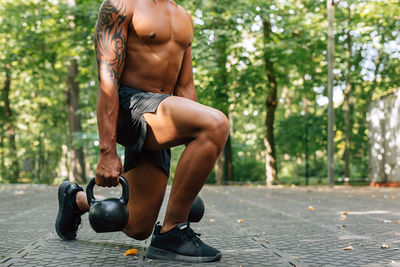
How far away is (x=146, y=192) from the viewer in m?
3.58

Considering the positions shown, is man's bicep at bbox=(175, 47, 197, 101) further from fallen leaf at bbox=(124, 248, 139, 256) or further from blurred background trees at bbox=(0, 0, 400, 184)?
blurred background trees at bbox=(0, 0, 400, 184)

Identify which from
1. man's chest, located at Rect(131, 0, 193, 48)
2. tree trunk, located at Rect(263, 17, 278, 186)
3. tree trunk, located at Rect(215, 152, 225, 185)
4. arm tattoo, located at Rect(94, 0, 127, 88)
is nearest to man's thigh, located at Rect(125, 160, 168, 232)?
arm tattoo, located at Rect(94, 0, 127, 88)

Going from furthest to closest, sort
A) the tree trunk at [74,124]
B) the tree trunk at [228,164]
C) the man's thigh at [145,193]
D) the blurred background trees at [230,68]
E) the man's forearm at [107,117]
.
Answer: the tree trunk at [228,164] → the tree trunk at [74,124] → the blurred background trees at [230,68] → the man's thigh at [145,193] → the man's forearm at [107,117]

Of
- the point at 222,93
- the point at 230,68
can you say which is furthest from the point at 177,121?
the point at 230,68

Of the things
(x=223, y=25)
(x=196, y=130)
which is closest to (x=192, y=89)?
(x=196, y=130)

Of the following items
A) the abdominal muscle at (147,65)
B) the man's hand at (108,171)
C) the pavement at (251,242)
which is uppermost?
the abdominal muscle at (147,65)

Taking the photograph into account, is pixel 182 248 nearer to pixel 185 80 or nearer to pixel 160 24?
pixel 185 80

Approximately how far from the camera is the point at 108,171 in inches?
114

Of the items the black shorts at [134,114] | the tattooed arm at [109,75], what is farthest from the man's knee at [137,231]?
the tattooed arm at [109,75]

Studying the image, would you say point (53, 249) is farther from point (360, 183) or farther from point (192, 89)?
point (360, 183)

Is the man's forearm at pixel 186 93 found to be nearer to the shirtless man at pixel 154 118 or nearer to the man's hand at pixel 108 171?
the shirtless man at pixel 154 118

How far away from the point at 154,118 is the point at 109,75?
0.43m

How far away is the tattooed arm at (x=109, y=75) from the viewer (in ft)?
9.58

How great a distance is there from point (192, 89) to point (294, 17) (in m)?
11.2
